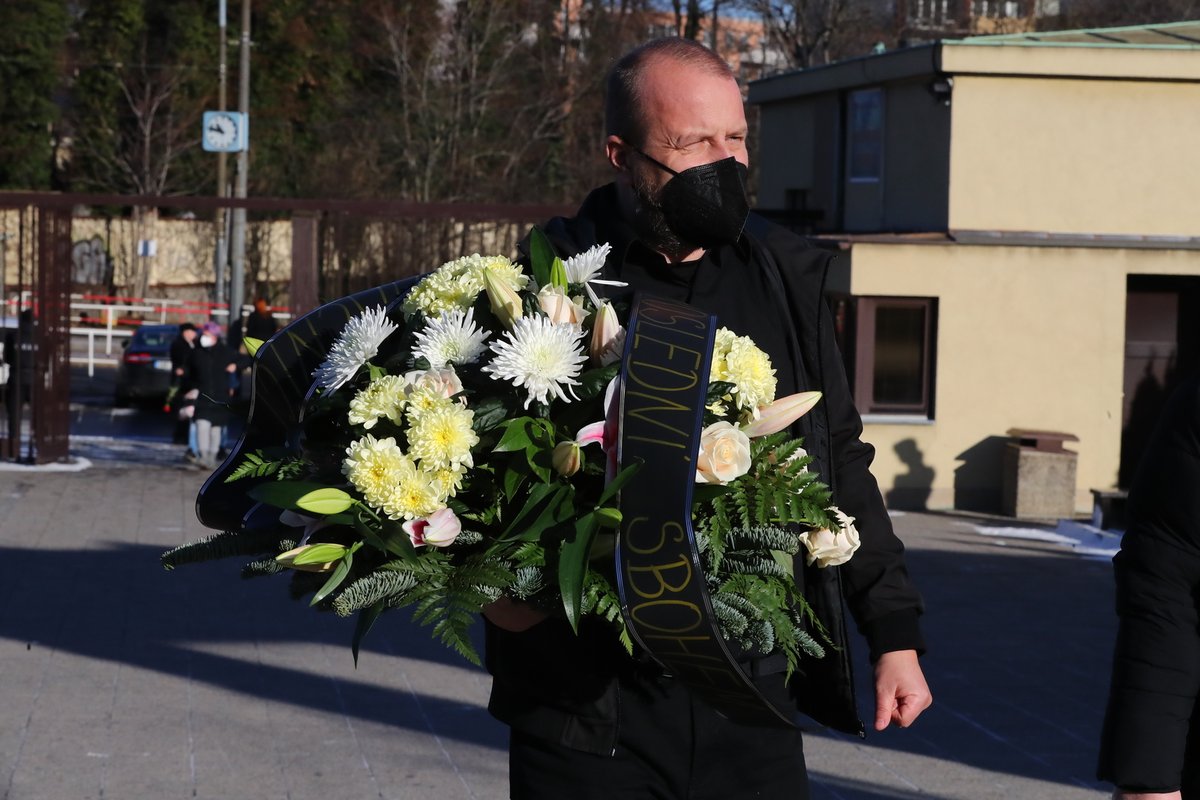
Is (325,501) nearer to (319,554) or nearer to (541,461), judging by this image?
(319,554)

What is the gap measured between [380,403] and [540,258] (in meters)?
0.44

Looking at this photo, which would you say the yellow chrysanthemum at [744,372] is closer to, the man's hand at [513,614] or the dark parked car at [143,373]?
the man's hand at [513,614]

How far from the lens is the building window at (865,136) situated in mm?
19766

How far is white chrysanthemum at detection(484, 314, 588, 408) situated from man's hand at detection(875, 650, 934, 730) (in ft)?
2.74

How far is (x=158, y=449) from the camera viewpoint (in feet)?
66.5

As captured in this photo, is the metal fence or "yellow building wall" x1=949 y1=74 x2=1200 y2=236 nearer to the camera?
the metal fence

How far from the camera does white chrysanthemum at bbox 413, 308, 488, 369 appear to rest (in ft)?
8.86

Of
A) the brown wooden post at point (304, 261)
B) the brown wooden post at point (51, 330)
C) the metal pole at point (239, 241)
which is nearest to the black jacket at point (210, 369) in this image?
the brown wooden post at point (304, 261)

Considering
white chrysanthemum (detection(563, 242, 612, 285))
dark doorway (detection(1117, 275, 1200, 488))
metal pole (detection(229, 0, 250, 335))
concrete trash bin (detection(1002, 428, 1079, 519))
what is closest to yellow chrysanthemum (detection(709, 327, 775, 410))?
white chrysanthemum (detection(563, 242, 612, 285))

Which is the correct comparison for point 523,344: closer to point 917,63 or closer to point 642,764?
point 642,764

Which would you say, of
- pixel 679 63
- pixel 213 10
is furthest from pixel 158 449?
pixel 213 10

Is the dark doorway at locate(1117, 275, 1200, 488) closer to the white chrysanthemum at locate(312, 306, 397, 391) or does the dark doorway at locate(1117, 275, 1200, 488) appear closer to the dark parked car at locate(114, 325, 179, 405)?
the dark parked car at locate(114, 325, 179, 405)

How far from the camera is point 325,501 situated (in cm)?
257

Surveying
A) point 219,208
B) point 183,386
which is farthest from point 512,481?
point 183,386
